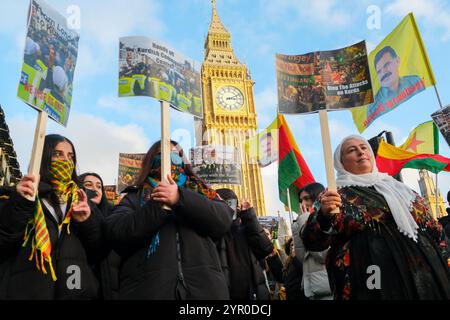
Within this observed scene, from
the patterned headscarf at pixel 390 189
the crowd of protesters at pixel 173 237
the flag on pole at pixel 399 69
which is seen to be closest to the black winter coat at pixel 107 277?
the crowd of protesters at pixel 173 237

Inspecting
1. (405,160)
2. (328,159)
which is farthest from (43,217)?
(405,160)

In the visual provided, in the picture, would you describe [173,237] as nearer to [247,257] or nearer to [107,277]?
[107,277]

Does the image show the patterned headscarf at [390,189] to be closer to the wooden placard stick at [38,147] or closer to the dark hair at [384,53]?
the wooden placard stick at [38,147]

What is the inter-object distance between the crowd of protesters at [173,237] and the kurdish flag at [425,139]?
16.6ft

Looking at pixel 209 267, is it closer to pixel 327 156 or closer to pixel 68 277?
pixel 68 277

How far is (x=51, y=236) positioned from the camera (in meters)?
2.29

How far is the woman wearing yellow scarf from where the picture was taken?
2094 millimetres

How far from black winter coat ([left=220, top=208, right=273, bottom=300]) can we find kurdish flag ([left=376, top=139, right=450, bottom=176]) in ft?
13.0

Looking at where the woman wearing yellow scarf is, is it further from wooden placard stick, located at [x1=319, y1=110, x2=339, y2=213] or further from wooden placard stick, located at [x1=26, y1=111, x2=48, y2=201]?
wooden placard stick, located at [x1=319, y1=110, x2=339, y2=213]

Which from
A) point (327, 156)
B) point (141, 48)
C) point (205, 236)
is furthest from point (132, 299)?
point (141, 48)

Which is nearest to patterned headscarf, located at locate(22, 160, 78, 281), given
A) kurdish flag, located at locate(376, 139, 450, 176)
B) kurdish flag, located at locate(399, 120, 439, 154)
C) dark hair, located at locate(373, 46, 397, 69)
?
dark hair, located at locate(373, 46, 397, 69)

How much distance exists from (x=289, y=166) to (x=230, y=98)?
3668 cm
